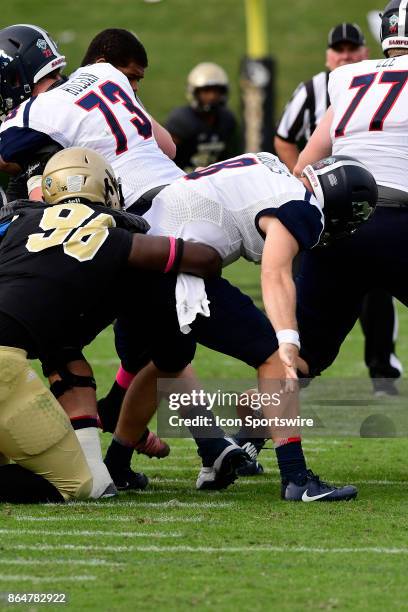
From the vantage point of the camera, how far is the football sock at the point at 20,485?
5.05m

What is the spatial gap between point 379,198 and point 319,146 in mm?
433

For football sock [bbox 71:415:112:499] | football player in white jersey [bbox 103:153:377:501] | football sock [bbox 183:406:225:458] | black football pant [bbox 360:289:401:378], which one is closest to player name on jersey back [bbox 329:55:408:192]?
football player in white jersey [bbox 103:153:377:501]

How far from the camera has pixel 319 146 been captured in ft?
18.8

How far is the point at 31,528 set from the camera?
4.52 metres

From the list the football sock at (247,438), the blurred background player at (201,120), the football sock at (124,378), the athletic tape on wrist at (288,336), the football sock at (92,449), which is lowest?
the blurred background player at (201,120)

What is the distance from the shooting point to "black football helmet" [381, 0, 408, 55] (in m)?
5.71

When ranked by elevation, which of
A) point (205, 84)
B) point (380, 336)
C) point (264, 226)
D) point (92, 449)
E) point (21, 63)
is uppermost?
point (21, 63)

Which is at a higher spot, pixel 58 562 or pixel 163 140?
pixel 163 140

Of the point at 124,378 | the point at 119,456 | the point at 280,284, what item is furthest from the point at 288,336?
the point at 124,378

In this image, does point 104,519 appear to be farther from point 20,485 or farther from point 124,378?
point 124,378

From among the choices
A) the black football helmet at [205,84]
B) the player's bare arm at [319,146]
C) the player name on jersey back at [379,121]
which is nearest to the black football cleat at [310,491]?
the player name on jersey back at [379,121]

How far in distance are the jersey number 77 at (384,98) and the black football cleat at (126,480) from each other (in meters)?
1.57

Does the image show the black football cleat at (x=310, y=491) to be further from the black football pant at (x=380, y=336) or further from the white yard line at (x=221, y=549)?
the black football pant at (x=380, y=336)

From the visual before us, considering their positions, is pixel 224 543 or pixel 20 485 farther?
pixel 20 485
